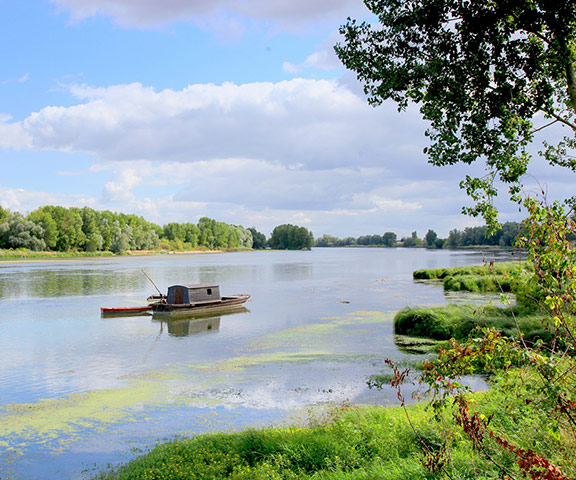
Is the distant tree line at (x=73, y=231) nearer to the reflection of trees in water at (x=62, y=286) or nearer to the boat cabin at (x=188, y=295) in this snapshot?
the reflection of trees in water at (x=62, y=286)

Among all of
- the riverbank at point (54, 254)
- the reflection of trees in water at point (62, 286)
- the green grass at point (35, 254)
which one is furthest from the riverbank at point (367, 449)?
the green grass at point (35, 254)

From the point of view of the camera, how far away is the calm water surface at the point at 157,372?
11434 millimetres

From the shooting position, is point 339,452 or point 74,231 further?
point 74,231

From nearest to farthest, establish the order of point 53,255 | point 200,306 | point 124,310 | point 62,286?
point 124,310, point 200,306, point 62,286, point 53,255

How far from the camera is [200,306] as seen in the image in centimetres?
3409

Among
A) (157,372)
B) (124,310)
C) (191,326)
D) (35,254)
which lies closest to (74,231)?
(35,254)

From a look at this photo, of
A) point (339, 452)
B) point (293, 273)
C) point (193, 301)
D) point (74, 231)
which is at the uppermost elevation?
point (74, 231)

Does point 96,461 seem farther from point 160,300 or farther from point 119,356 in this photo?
point 160,300

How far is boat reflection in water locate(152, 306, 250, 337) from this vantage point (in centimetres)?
2740

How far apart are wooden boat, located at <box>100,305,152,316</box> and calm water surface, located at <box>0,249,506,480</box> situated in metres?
1.11

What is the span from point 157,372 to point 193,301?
54.7 feet

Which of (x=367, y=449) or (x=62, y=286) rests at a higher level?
(x=367, y=449)

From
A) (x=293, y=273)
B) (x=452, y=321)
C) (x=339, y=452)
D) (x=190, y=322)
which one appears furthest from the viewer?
(x=293, y=273)

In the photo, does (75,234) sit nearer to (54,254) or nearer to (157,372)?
(54,254)
